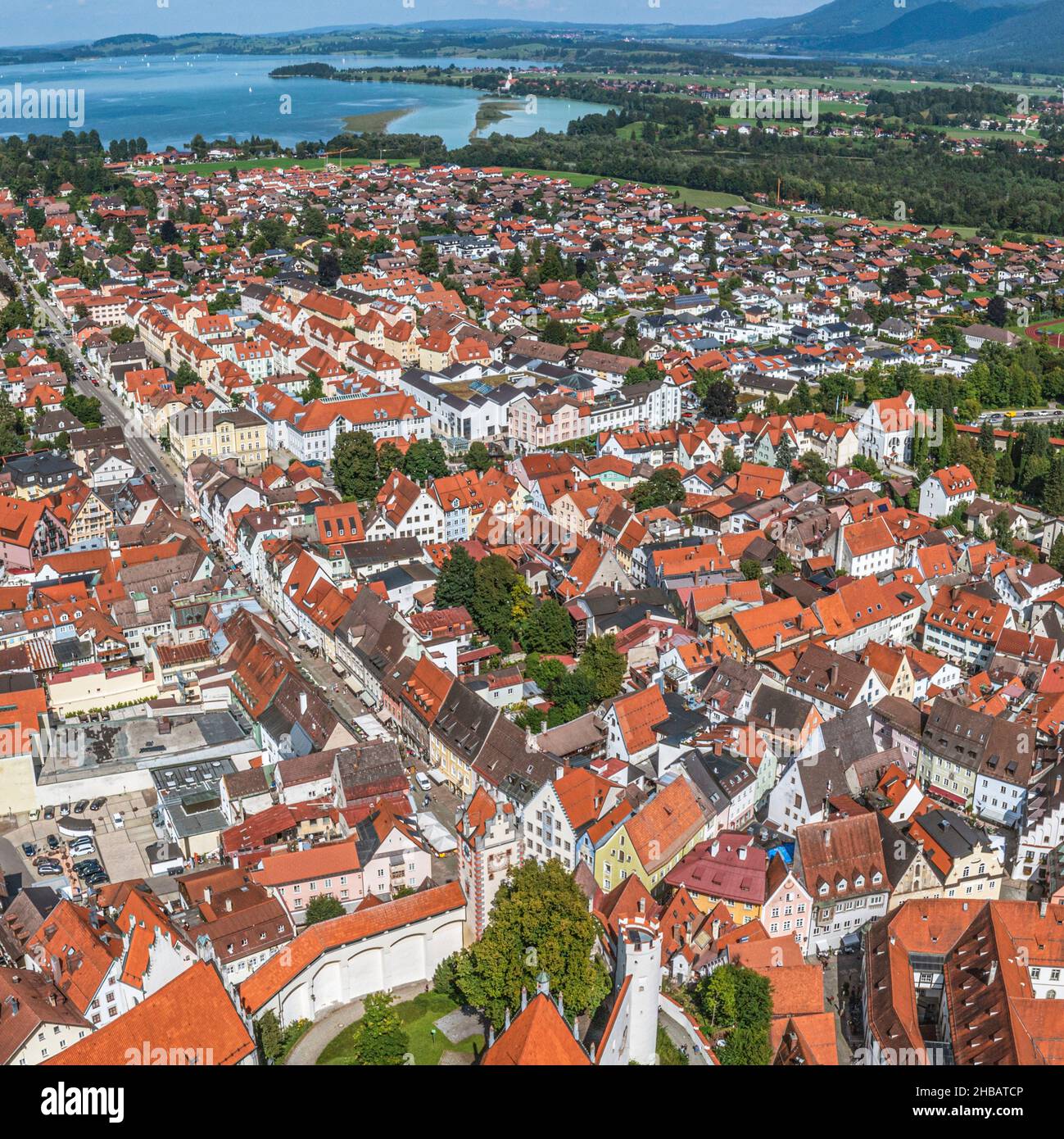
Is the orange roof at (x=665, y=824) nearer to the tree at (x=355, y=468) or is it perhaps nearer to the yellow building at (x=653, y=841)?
the yellow building at (x=653, y=841)

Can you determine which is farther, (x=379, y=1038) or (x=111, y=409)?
(x=111, y=409)

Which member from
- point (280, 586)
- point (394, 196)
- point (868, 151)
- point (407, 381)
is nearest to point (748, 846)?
point (280, 586)

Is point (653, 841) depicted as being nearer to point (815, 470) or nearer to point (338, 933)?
point (338, 933)

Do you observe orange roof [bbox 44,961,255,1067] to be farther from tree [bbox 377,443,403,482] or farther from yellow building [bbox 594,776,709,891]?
tree [bbox 377,443,403,482]

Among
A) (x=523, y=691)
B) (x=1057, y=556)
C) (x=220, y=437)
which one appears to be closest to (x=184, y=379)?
(x=220, y=437)

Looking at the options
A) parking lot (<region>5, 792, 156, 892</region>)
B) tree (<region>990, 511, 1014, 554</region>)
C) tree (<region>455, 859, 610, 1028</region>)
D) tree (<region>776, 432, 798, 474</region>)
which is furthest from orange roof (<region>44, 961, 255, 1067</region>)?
tree (<region>776, 432, 798, 474</region>)

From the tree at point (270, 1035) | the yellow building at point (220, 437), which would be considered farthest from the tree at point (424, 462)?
the tree at point (270, 1035)
